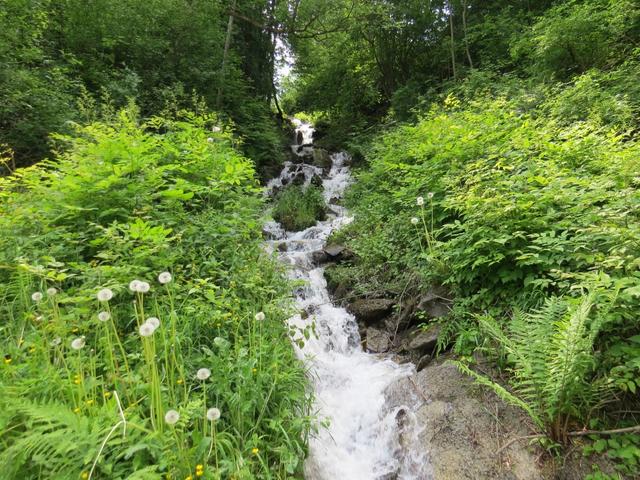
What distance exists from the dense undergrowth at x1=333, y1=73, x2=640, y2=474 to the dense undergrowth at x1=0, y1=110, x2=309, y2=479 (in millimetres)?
1799

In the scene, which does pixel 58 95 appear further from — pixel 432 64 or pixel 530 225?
pixel 432 64

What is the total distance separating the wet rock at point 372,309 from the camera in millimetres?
4656

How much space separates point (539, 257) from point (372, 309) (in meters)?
2.33

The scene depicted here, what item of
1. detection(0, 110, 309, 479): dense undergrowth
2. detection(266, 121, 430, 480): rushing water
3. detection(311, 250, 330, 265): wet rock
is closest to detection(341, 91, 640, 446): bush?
detection(266, 121, 430, 480): rushing water

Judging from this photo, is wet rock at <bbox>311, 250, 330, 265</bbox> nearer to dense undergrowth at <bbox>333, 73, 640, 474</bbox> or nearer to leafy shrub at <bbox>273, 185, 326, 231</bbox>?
dense undergrowth at <bbox>333, 73, 640, 474</bbox>

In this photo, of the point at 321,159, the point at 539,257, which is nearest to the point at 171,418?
the point at 539,257

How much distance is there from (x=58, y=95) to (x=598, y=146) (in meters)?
8.78

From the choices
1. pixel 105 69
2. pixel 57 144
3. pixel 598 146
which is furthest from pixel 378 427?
pixel 105 69

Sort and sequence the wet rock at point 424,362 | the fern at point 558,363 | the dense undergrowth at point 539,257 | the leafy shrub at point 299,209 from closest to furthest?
the fern at point 558,363, the dense undergrowth at point 539,257, the wet rock at point 424,362, the leafy shrub at point 299,209

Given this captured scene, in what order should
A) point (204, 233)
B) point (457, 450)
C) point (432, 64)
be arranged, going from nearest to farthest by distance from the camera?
1. point (457, 450)
2. point (204, 233)
3. point (432, 64)

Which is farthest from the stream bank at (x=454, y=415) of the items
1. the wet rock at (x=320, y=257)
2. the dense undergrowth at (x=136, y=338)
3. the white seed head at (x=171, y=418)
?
the wet rock at (x=320, y=257)

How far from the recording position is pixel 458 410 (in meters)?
2.90

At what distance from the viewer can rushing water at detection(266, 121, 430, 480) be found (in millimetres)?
2785

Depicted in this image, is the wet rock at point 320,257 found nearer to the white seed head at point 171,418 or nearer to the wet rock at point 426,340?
the wet rock at point 426,340
